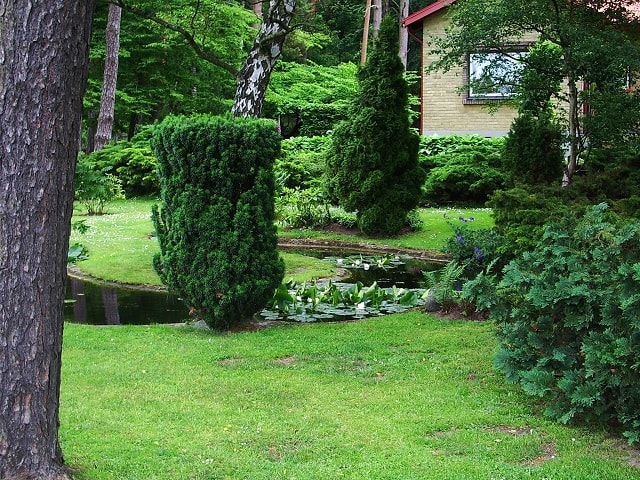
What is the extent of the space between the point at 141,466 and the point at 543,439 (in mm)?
2382

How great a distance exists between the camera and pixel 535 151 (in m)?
14.4

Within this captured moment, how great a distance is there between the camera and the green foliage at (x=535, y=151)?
1415cm

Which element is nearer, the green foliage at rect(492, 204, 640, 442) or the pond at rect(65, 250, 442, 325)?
the green foliage at rect(492, 204, 640, 442)

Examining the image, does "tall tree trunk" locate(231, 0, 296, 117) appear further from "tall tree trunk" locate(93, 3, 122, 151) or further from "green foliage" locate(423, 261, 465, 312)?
"tall tree trunk" locate(93, 3, 122, 151)

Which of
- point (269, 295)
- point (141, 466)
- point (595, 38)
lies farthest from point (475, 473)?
point (595, 38)

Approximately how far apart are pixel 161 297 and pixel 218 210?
2956mm

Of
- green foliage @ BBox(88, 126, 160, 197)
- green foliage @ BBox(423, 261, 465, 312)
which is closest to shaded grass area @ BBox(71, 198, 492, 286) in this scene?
green foliage @ BBox(423, 261, 465, 312)

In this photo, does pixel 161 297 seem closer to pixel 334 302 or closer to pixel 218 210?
pixel 334 302

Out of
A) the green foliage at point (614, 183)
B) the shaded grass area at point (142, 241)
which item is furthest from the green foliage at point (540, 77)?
the shaded grass area at point (142, 241)

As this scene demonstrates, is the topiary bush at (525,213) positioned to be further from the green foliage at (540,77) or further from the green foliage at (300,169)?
the green foliage at (300,169)

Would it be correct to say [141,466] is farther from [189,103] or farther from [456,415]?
[189,103]

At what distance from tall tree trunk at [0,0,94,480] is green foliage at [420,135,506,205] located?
53.8 ft

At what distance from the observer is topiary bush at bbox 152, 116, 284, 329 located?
7.55 metres

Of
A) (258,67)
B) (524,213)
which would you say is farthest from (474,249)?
(258,67)
